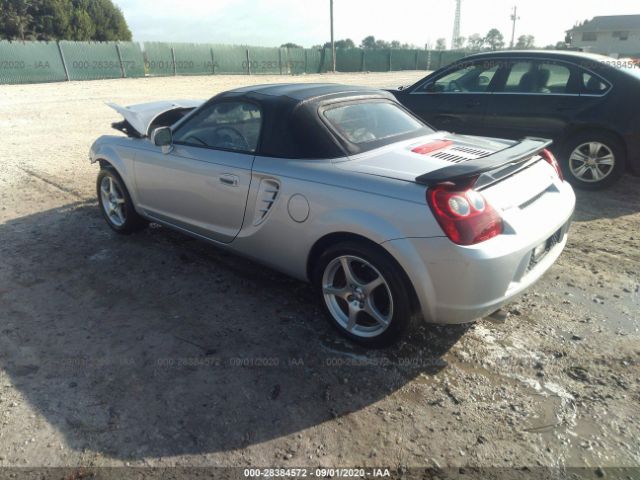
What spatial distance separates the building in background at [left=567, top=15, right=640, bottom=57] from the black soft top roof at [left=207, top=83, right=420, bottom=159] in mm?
72025

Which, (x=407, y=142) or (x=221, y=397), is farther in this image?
(x=407, y=142)

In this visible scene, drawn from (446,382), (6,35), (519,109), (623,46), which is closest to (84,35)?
(6,35)

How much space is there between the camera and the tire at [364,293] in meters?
2.65

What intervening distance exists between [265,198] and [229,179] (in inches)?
15.4

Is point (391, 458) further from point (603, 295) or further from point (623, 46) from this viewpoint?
point (623, 46)

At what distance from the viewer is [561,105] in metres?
5.71

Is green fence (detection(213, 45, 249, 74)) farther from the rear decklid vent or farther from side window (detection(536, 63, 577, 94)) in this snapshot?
the rear decklid vent

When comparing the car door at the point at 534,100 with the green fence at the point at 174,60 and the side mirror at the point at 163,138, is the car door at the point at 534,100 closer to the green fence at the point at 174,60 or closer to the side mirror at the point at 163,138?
the side mirror at the point at 163,138

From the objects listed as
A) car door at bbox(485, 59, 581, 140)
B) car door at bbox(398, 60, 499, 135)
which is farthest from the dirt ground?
car door at bbox(398, 60, 499, 135)

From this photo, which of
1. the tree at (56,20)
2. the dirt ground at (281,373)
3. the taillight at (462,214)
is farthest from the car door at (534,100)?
the tree at (56,20)

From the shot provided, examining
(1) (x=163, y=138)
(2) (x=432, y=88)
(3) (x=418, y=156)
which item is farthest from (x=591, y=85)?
(1) (x=163, y=138)

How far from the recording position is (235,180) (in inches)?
132

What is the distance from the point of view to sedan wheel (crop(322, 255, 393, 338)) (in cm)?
284

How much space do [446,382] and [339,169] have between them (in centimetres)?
142
